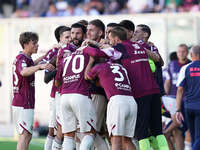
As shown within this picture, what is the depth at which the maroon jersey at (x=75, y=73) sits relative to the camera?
Result: 636 centimetres

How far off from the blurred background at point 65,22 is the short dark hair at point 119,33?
7326 mm

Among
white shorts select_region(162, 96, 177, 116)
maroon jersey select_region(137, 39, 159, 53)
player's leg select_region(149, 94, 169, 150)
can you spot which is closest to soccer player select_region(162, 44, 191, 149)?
white shorts select_region(162, 96, 177, 116)

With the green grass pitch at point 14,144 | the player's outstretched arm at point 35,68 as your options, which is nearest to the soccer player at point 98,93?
the player's outstretched arm at point 35,68

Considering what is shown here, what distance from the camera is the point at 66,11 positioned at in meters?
17.0

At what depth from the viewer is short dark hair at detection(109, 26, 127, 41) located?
21.6 ft

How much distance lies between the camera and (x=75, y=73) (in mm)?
6367

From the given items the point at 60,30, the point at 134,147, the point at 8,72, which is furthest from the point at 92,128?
the point at 8,72

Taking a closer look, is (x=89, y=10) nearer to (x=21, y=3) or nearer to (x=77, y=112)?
(x=21, y=3)

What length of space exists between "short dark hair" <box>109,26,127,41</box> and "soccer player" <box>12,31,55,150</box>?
48.9 inches

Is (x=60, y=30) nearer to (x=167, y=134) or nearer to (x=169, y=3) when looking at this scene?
(x=167, y=134)

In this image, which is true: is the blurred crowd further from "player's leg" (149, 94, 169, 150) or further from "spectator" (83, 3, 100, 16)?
"player's leg" (149, 94, 169, 150)

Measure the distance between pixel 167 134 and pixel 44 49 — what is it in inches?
272

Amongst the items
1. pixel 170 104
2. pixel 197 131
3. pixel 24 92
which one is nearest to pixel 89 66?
pixel 24 92

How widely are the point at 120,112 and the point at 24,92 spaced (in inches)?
82.0
